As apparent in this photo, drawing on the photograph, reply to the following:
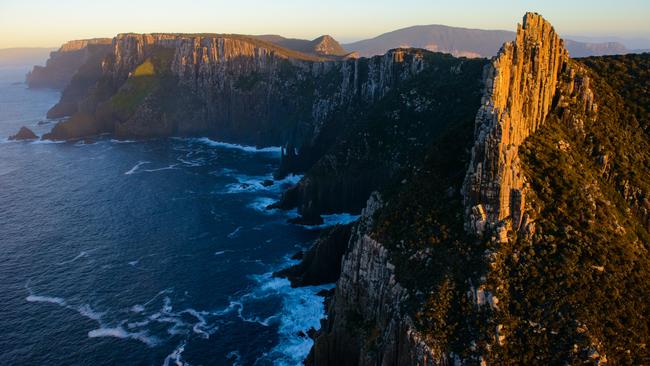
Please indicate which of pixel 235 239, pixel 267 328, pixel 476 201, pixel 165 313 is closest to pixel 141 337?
pixel 165 313

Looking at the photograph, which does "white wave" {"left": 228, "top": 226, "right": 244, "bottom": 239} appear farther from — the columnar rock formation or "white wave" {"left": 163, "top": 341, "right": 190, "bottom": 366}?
the columnar rock formation

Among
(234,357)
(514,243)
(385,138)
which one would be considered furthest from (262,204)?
(514,243)

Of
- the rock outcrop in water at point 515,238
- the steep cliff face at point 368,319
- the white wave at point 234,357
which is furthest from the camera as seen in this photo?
the white wave at point 234,357

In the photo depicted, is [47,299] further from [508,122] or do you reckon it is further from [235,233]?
[508,122]

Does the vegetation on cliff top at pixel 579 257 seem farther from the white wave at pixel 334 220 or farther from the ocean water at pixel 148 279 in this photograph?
the white wave at pixel 334 220

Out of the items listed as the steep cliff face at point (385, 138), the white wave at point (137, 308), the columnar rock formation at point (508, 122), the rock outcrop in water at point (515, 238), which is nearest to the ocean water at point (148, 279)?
the white wave at point (137, 308)
